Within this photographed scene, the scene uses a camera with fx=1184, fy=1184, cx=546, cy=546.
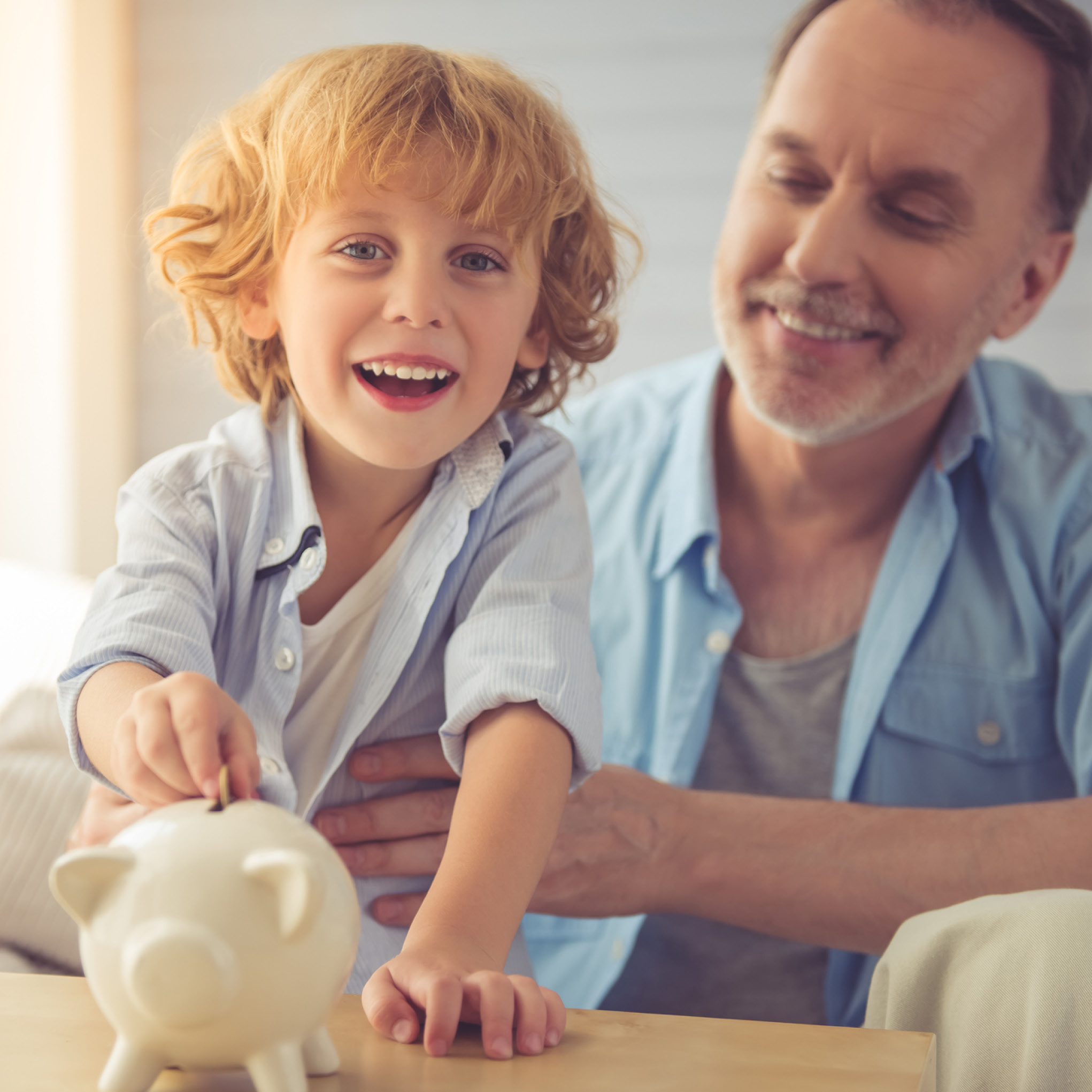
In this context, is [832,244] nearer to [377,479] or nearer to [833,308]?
[833,308]

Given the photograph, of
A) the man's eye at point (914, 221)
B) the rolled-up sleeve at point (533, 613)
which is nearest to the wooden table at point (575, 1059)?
the rolled-up sleeve at point (533, 613)

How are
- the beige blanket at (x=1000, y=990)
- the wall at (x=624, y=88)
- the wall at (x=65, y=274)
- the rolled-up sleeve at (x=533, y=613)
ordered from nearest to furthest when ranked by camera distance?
the beige blanket at (x=1000, y=990)
the rolled-up sleeve at (x=533, y=613)
the wall at (x=65, y=274)
the wall at (x=624, y=88)

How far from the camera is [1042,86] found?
155 cm

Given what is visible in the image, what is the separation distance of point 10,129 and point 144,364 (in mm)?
666

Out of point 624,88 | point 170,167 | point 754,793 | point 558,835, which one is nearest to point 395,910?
point 558,835

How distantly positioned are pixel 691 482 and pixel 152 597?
0.93 m

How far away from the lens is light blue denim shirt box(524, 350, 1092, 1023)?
1.48 meters

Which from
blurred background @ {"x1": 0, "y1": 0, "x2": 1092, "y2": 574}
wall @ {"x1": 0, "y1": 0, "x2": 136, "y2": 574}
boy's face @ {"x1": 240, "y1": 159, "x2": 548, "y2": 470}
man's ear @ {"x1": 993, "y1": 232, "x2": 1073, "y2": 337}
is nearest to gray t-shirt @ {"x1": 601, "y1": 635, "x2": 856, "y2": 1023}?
man's ear @ {"x1": 993, "y1": 232, "x2": 1073, "y2": 337}

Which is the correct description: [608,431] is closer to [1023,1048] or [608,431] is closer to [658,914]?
[658,914]

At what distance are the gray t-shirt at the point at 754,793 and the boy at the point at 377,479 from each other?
61cm

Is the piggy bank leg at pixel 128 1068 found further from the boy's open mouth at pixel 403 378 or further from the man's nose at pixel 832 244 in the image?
the man's nose at pixel 832 244

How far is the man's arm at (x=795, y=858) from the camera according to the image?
1182 mm

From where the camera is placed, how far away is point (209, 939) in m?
0.51

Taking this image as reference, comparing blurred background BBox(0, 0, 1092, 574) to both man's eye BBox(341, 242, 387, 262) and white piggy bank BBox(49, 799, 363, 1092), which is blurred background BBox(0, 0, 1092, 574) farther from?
white piggy bank BBox(49, 799, 363, 1092)
